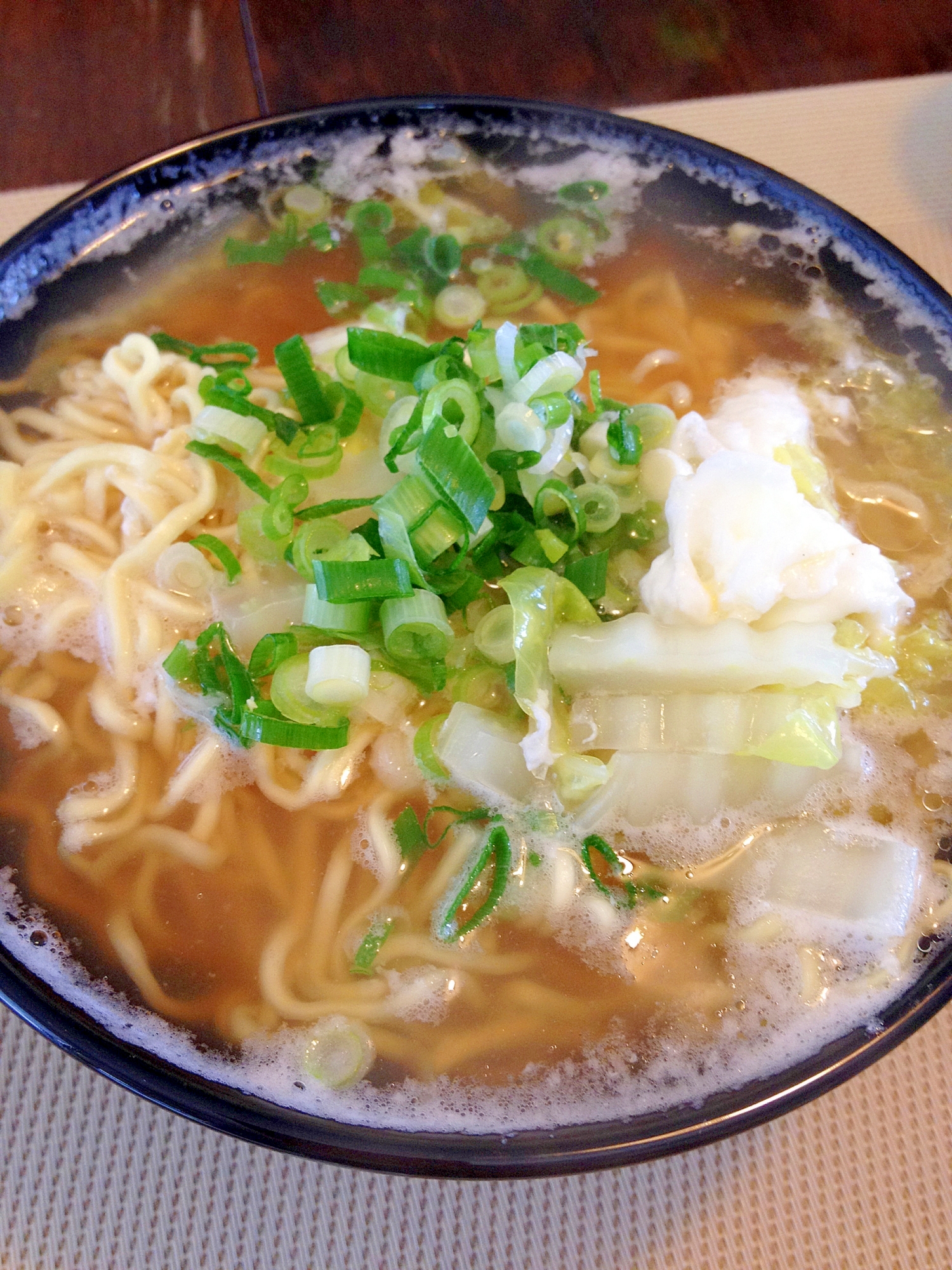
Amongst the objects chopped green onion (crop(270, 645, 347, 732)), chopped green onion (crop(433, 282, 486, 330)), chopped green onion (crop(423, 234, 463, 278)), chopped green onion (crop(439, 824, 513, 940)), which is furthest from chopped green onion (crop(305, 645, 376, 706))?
chopped green onion (crop(423, 234, 463, 278))

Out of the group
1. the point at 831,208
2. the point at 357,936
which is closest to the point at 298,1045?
the point at 357,936

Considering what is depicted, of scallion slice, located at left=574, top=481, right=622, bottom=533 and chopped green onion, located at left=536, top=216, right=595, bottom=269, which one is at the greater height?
chopped green onion, located at left=536, top=216, right=595, bottom=269

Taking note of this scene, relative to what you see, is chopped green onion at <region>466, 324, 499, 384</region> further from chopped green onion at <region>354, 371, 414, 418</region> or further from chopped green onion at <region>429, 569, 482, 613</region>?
chopped green onion at <region>429, 569, 482, 613</region>

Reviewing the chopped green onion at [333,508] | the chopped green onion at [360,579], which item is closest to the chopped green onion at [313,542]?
the chopped green onion at [333,508]

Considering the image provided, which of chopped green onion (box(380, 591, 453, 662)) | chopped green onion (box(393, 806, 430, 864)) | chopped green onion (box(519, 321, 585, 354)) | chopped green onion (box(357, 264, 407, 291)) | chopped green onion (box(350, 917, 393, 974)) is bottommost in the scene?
chopped green onion (box(350, 917, 393, 974))

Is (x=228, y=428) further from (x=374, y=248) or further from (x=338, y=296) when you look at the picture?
(x=374, y=248)

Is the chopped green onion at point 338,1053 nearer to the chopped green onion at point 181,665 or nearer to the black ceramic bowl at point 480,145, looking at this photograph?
the black ceramic bowl at point 480,145

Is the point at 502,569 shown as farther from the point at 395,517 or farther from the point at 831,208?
→ the point at 831,208
